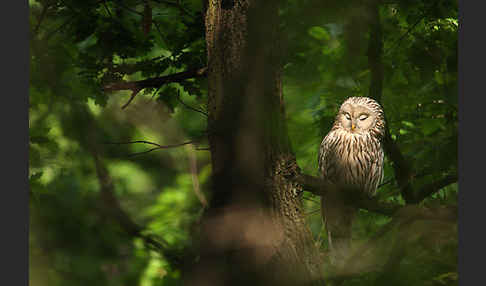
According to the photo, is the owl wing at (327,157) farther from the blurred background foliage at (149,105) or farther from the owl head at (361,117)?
the owl head at (361,117)

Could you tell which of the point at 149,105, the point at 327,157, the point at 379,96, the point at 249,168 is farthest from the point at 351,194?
the point at 149,105

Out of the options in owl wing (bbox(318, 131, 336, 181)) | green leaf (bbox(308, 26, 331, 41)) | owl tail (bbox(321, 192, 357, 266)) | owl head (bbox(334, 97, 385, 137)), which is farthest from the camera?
green leaf (bbox(308, 26, 331, 41))

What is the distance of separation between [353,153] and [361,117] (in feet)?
1.19

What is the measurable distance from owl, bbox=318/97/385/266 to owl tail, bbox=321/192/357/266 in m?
0.02

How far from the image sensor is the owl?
440 centimetres

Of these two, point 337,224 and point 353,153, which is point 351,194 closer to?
point 337,224

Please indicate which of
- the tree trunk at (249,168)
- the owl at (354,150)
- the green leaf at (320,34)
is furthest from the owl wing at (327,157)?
the tree trunk at (249,168)

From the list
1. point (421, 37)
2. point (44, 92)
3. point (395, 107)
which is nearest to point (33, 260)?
point (44, 92)

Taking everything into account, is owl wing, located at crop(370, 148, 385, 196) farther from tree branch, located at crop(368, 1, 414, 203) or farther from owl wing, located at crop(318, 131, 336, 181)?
tree branch, located at crop(368, 1, 414, 203)

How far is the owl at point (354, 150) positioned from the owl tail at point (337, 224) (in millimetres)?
19

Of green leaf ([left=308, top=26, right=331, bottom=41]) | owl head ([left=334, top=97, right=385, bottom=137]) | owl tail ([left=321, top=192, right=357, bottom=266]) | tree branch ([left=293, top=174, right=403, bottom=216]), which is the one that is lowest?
owl tail ([left=321, top=192, right=357, bottom=266])

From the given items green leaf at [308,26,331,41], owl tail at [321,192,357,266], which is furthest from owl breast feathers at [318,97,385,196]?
green leaf at [308,26,331,41]

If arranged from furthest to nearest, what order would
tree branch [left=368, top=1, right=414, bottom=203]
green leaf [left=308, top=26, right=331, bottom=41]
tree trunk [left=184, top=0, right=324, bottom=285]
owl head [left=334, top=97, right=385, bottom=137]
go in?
green leaf [left=308, top=26, right=331, bottom=41] < owl head [left=334, top=97, right=385, bottom=137] < tree branch [left=368, top=1, right=414, bottom=203] < tree trunk [left=184, top=0, right=324, bottom=285]

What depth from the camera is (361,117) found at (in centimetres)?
446
